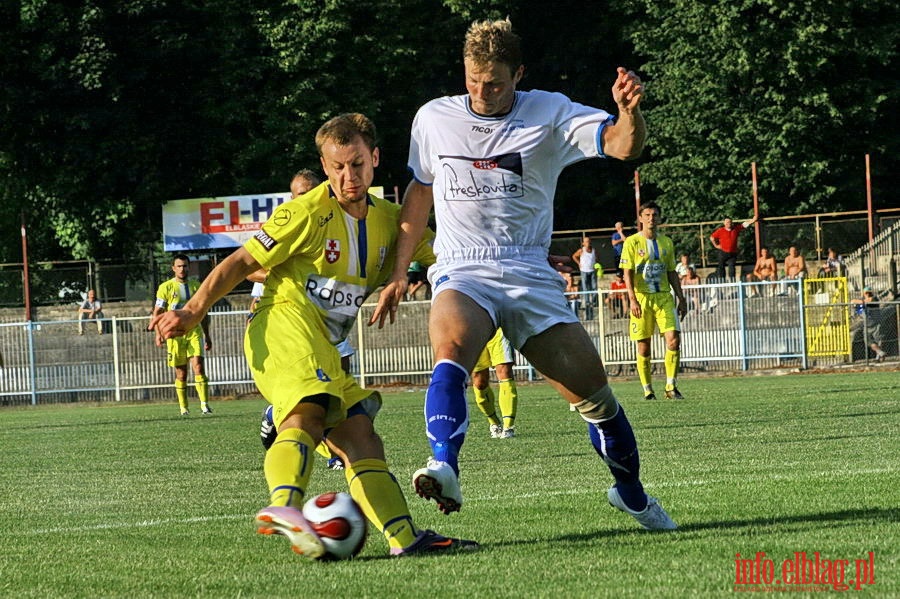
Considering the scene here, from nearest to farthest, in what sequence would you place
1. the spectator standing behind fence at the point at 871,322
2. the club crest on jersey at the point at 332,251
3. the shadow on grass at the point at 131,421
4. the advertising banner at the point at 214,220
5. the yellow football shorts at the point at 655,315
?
A: the club crest on jersey at the point at 332,251 < the yellow football shorts at the point at 655,315 < the shadow on grass at the point at 131,421 < the spectator standing behind fence at the point at 871,322 < the advertising banner at the point at 214,220

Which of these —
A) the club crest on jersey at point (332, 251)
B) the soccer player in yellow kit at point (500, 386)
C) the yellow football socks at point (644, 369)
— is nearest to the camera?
the club crest on jersey at point (332, 251)

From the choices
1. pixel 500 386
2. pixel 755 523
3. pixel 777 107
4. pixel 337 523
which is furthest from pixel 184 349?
pixel 777 107

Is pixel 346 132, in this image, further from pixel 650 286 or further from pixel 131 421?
pixel 131 421

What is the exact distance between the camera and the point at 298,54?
4634 centimetres

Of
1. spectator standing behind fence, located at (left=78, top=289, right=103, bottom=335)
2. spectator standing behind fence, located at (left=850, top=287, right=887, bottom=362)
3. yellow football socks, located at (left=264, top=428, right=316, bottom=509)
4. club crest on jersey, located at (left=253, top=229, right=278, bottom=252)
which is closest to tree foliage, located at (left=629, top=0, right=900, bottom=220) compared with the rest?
spectator standing behind fence, located at (left=850, top=287, right=887, bottom=362)

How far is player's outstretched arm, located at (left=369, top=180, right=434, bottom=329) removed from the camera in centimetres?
670

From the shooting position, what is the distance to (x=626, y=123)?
645cm

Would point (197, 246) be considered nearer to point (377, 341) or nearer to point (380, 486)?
point (377, 341)

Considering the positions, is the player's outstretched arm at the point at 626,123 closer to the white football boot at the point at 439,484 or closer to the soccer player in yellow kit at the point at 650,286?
the white football boot at the point at 439,484

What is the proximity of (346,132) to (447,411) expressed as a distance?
4.51ft

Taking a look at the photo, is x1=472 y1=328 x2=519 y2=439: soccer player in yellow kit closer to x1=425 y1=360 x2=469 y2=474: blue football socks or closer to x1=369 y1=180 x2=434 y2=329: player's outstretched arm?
x1=369 y1=180 x2=434 y2=329: player's outstretched arm

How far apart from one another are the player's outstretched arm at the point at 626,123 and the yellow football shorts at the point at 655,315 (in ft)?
40.1

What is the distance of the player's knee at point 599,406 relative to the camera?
22.1 ft

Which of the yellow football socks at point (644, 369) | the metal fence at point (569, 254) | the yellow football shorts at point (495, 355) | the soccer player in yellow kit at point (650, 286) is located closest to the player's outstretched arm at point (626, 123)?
the yellow football shorts at point (495, 355)
